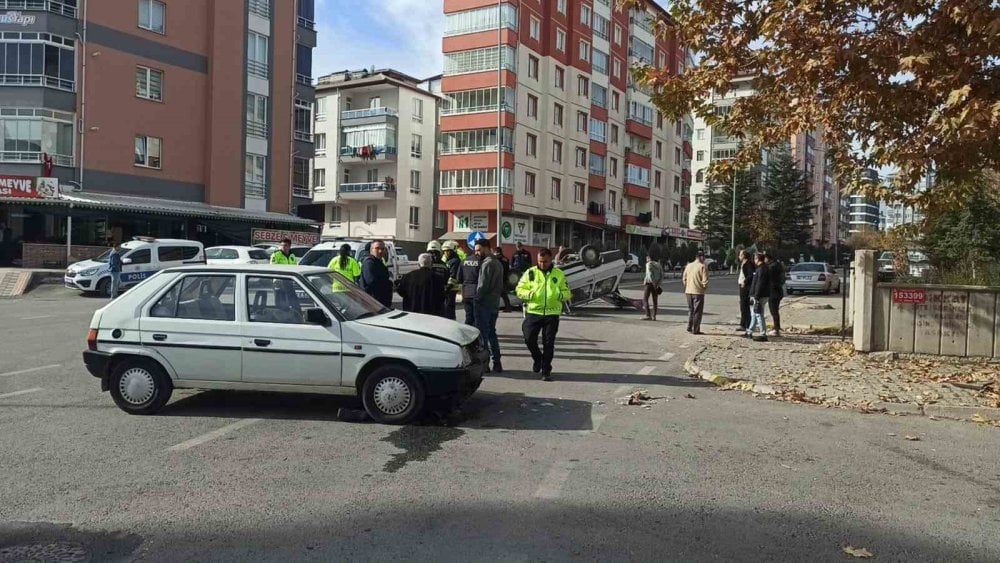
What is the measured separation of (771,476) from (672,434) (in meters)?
1.43

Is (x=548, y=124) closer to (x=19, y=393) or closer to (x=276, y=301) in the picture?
(x=19, y=393)

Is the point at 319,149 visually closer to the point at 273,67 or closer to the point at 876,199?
the point at 273,67

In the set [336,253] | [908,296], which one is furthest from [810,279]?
[908,296]

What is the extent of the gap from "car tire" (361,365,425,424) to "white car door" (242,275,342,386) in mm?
355

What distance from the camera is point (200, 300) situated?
754 centimetres

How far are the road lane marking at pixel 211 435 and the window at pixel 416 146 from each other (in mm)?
54038

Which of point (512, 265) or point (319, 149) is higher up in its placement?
point (319, 149)

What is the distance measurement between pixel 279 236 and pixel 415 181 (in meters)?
23.1

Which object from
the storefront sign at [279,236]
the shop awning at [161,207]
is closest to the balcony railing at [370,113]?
the shop awning at [161,207]

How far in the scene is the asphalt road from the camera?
4414 millimetres

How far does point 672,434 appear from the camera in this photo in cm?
725

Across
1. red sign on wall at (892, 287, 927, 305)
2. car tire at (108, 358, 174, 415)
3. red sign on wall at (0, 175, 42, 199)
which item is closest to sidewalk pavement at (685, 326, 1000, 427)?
red sign on wall at (892, 287, 927, 305)

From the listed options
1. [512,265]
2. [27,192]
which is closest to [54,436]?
[512,265]

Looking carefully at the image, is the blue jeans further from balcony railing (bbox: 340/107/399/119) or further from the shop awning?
balcony railing (bbox: 340/107/399/119)
